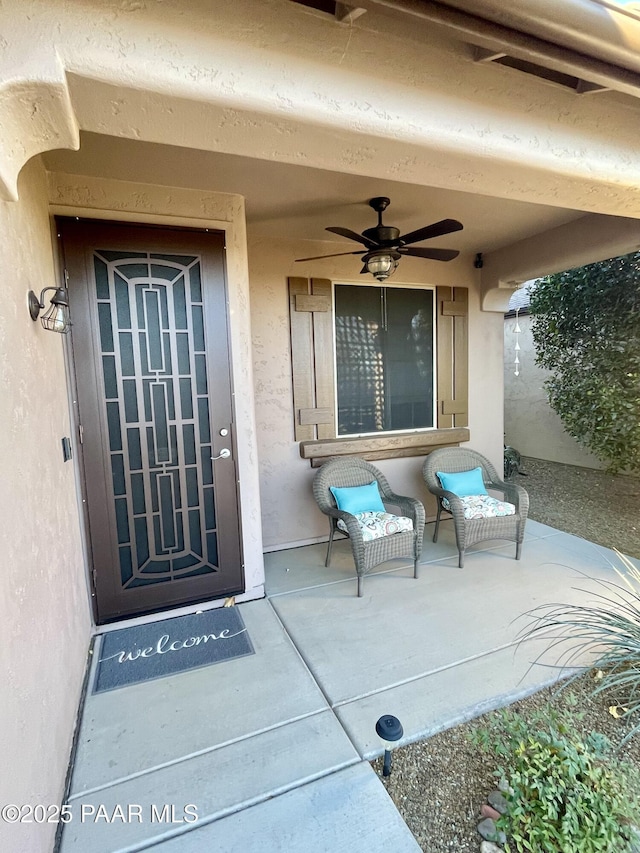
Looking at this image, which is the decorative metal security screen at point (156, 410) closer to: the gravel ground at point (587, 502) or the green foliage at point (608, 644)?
the green foliage at point (608, 644)

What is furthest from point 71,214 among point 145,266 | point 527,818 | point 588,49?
point 527,818

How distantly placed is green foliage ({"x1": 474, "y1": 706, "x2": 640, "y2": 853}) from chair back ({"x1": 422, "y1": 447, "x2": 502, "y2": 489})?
246 centimetres

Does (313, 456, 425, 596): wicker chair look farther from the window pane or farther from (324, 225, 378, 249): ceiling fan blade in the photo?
(324, 225, 378, 249): ceiling fan blade

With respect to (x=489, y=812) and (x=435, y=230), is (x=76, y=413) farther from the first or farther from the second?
(x=489, y=812)

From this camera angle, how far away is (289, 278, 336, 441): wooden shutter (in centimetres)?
365

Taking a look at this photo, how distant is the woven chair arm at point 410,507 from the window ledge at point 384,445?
1.82ft

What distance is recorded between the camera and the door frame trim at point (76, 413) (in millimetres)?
2379

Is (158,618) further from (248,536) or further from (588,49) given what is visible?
(588,49)

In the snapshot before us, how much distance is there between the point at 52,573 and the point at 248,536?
1.36 m

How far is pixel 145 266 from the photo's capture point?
2.55 metres

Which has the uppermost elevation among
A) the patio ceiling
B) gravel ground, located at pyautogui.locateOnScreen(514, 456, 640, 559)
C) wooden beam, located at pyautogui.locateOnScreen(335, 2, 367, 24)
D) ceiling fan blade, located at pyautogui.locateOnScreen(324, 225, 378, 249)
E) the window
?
the patio ceiling

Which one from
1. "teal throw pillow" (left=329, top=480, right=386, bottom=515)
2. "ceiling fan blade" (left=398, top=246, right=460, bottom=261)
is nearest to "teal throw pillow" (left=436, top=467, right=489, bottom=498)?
"teal throw pillow" (left=329, top=480, right=386, bottom=515)

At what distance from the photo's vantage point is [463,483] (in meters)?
3.69

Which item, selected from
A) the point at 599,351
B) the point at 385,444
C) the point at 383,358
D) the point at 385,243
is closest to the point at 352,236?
the point at 385,243
